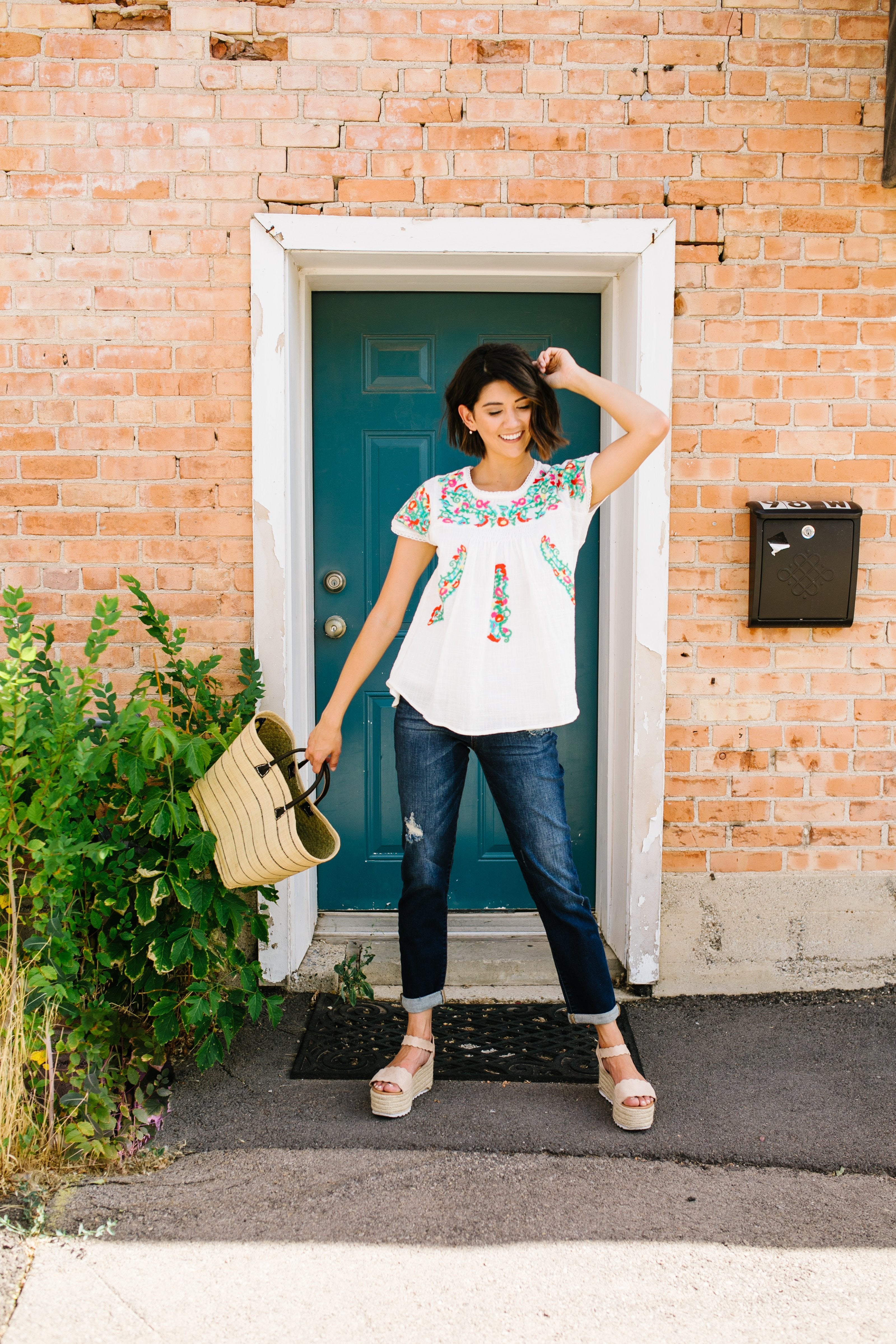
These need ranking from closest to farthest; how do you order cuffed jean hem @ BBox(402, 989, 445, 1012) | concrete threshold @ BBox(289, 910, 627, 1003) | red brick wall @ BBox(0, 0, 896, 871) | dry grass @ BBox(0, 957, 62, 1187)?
dry grass @ BBox(0, 957, 62, 1187) → cuffed jean hem @ BBox(402, 989, 445, 1012) → red brick wall @ BBox(0, 0, 896, 871) → concrete threshold @ BBox(289, 910, 627, 1003)

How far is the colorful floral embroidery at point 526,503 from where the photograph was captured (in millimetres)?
2410

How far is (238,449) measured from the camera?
10.2ft

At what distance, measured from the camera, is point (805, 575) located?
313 cm

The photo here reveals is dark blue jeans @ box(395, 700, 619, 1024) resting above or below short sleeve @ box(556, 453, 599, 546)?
below

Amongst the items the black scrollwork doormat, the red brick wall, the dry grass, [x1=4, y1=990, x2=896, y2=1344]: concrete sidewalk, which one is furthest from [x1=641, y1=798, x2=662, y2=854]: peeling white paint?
the dry grass

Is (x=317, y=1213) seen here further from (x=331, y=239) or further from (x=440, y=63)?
(x=440, y=63)

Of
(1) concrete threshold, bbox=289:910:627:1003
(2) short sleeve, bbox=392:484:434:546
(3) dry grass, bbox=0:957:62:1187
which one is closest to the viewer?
(3) dry grass, bbox=0:957:62:1187

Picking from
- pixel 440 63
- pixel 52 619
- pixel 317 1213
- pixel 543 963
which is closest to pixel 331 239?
pixel 440 63

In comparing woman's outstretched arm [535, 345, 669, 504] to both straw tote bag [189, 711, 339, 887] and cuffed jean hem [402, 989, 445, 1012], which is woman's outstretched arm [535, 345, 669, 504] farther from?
cuffed jean hem [402, 989, 445, 1012]

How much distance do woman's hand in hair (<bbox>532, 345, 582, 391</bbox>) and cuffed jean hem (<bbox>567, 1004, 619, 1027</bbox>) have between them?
5.20 feet

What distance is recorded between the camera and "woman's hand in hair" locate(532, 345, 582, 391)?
237 centimetres

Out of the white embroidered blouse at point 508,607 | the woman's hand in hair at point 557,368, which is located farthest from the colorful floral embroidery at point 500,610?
the woman's hand in hair at point 557,368

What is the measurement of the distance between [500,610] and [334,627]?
117 centimetres

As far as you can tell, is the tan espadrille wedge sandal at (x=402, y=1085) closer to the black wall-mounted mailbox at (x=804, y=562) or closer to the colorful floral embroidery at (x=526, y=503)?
the colorful floral embroidery at (x=526, y=503)
